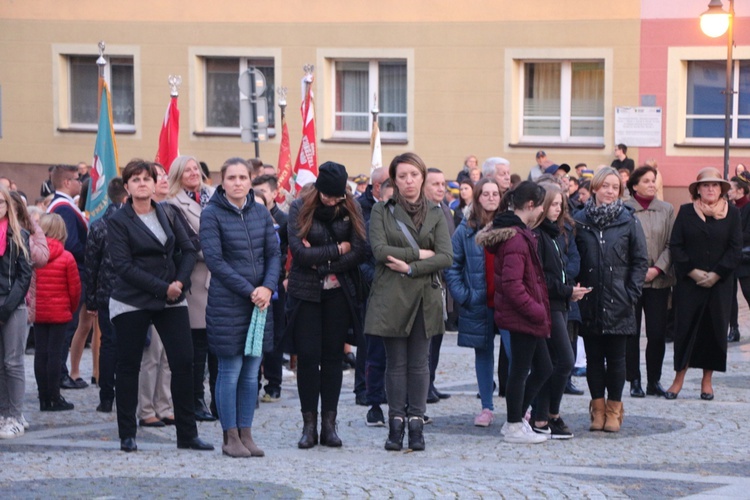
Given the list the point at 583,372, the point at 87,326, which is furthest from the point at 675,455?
the point at 87,326

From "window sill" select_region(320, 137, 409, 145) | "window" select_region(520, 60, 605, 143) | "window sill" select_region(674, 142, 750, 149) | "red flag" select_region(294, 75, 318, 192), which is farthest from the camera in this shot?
"window sill" select_region(320, 137, 409, 145)

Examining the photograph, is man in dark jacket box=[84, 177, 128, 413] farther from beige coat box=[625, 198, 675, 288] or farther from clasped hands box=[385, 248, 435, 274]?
beige coat box=[625, 198, 675, 288]

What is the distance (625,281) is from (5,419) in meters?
4.67

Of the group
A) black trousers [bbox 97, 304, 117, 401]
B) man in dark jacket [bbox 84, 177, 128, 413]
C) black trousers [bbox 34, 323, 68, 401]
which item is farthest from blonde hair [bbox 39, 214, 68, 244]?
black trousers [bbox 97, 304, 117, 401]

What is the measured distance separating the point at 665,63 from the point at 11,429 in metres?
17.8

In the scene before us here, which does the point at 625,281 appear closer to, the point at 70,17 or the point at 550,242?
the point at 550,242

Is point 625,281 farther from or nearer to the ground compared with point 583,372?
farther from the ground

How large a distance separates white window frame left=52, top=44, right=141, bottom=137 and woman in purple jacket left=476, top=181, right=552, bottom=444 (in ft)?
66.4

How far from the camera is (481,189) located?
1067cm

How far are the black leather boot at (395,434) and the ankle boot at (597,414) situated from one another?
1.66 metres

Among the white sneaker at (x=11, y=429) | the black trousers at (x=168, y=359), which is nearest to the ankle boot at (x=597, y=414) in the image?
the black trousers at (x=168, y=359)

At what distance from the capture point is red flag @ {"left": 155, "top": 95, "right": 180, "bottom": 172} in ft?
50.6

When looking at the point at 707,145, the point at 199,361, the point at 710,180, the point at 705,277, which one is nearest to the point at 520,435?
the point at 199,361

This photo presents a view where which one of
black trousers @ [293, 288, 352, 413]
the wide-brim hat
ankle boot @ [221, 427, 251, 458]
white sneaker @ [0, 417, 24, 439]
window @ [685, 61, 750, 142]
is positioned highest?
window @ [685, 61, 750, 142]
